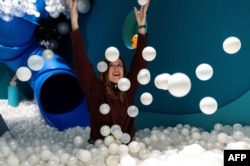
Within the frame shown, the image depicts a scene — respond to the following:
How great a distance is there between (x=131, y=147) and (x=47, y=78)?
1.16 m

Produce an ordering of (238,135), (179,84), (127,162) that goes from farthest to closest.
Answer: (238,135) → (127,162) → (179,84)

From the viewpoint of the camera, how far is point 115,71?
6.28ft

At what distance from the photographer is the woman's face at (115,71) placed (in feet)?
6.29

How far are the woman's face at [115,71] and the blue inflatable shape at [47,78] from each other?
37.6 inches

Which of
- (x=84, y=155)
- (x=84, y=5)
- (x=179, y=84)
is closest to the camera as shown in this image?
(x=179, y=84)

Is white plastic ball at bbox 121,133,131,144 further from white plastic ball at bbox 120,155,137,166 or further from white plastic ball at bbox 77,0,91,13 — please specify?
white plastic ball at bbox 77,0,91,13

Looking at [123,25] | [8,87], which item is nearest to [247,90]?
[123,25]

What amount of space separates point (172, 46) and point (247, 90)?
1.67 feet

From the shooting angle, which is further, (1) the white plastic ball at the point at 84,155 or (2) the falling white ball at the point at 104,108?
(2) the falling white ball at the point at 104,108

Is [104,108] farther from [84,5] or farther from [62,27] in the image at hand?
[62,27]

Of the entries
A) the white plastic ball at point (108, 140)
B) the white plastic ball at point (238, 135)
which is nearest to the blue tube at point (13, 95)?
the white plastic ball at point (108, 140)

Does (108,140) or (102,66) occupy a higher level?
(102,66)

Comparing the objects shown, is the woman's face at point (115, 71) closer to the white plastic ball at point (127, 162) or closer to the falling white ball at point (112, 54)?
the falling white ball at point (112, 54)

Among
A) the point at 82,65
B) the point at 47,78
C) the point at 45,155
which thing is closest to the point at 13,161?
the point at 45,155
